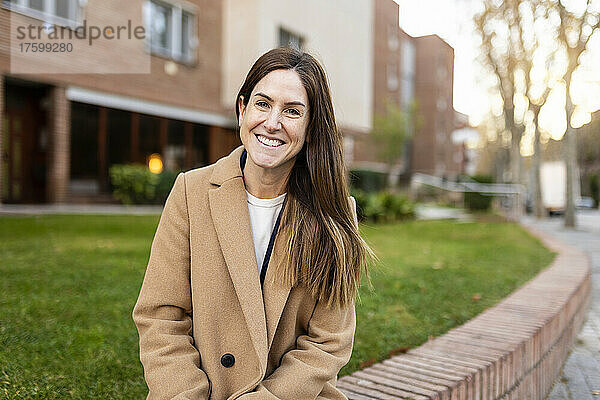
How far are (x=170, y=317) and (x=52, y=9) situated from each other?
1222cm

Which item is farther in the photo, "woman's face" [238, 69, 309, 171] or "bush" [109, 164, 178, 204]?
"bush" [109, 164, 178, 204]

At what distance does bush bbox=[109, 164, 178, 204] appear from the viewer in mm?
13734

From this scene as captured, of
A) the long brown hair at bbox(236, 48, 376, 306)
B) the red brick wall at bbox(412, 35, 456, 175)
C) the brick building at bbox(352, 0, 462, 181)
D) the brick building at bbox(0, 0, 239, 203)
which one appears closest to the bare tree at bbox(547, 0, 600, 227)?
the brick building at bbox(0, 0, 239, 203)

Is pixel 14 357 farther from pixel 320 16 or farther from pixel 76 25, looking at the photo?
pixel 320 16

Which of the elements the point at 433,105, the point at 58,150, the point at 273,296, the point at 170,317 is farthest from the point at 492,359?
the point at 433,105

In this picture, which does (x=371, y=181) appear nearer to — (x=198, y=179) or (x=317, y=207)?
(x=317, y=207)

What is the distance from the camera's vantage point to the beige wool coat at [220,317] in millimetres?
1650

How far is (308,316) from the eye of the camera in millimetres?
1815

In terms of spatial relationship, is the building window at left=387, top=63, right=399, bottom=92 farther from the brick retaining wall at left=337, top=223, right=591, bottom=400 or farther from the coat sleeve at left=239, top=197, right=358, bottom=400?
the coat sleeve at left=239, top=197, right=358, bottom=400

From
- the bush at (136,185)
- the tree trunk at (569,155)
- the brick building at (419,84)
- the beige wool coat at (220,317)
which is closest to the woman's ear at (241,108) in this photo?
the beige wool coat at (220,317)

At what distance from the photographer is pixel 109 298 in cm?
408

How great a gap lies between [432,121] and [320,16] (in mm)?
27417

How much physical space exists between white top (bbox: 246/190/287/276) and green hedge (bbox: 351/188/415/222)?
10.7 meters

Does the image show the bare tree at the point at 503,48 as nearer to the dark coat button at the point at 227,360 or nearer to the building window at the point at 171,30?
the building window at the point at 171,30
